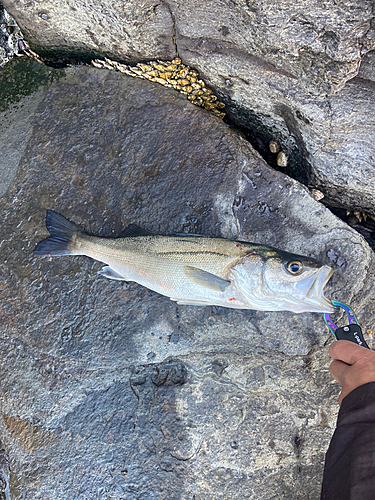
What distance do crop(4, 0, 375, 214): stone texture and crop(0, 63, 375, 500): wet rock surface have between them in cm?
41

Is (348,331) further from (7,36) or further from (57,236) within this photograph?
(7,36)

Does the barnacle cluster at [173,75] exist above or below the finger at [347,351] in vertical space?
above

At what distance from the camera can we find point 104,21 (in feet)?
11.8

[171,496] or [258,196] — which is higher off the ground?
[258,196]

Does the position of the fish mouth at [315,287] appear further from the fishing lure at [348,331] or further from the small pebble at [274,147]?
the small pebble at [274,147]

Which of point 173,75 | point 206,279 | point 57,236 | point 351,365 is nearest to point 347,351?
point 351,365

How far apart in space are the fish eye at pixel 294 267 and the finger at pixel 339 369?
Result: 2.85ft

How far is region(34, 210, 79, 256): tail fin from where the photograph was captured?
138 inches

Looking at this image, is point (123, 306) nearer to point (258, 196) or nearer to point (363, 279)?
point (258, 196)

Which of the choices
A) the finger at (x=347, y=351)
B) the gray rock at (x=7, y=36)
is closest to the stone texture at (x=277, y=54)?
the gray rock at (x=7, y=36)

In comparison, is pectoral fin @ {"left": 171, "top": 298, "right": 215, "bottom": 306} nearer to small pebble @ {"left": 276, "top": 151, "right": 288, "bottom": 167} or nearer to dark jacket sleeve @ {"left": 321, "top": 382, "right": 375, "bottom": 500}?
dark jacket sleeve @ {"left": 321, "top": 382, "right": 375, "bottom": 500}

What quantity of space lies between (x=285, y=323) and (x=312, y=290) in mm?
570

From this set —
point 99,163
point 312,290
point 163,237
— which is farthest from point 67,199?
point 312,290

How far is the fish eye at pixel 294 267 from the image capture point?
2961mm
